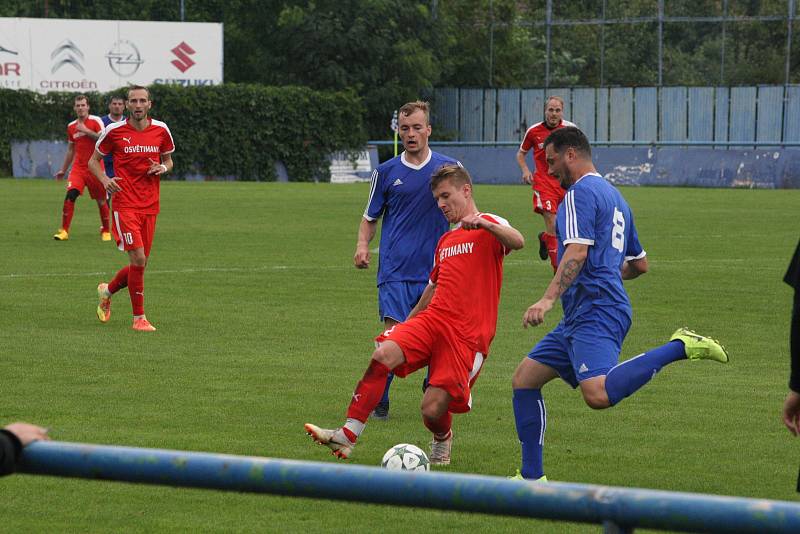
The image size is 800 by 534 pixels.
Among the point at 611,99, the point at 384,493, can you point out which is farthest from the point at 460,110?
the point at 384,493

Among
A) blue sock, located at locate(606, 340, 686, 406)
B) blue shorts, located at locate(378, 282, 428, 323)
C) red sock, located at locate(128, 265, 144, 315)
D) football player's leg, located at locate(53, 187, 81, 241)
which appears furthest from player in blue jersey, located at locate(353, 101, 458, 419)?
football player's leg, located at locate(53, 187, 81, 241)

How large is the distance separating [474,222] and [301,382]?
11.3 feet

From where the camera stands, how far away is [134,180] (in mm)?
13094

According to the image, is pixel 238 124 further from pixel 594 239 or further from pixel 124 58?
pixel 594 239

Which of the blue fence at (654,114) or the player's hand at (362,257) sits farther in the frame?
the blue fence at (654,114)

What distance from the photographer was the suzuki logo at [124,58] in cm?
4609

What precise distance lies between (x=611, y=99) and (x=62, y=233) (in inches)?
1231

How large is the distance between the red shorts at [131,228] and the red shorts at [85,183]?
9.89 meters

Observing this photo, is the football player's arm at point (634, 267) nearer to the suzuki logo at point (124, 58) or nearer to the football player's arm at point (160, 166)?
the football player's arm at point (160, 166)

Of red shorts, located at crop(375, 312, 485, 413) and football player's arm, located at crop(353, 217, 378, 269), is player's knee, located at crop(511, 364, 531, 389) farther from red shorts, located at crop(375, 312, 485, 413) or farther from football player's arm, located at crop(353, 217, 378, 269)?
football player's arm, located at crop(353, 217, 378, 269)

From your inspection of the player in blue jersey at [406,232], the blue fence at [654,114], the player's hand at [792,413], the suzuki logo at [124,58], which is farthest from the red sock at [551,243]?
the suzuki logo at [124,58]

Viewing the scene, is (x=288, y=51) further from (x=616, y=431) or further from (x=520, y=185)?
(x=616, y=431)

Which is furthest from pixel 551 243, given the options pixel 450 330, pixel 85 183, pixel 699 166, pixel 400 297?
pixel 699 166

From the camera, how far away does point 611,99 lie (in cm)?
4997
